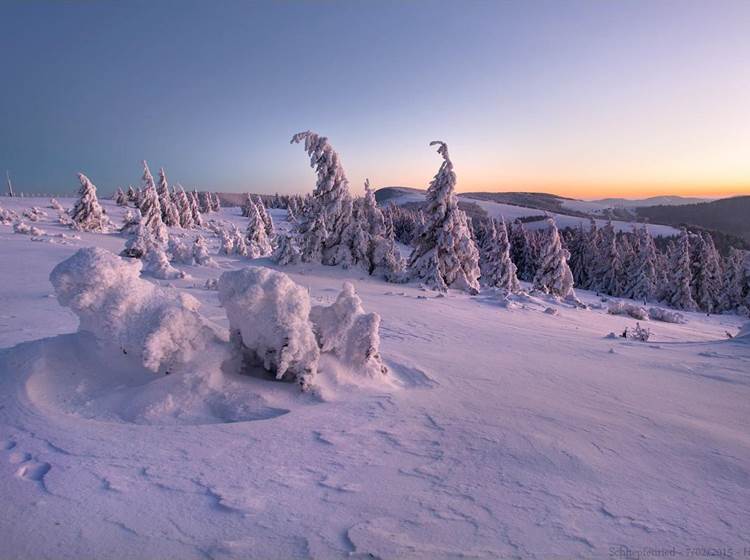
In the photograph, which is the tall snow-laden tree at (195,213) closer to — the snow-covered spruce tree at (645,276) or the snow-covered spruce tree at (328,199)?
the snow-covered spruce tree at (328,199)

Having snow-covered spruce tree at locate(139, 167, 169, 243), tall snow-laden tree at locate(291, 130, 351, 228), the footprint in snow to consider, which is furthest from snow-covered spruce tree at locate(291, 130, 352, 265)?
the footprint in snow

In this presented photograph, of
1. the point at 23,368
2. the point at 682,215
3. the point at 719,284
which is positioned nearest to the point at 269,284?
the point at 23,368

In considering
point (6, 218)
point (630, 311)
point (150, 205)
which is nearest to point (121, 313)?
point (630, 311)

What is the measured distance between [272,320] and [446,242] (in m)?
18.6

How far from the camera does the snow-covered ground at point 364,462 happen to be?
235 cm

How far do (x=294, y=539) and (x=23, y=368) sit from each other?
3.68 m

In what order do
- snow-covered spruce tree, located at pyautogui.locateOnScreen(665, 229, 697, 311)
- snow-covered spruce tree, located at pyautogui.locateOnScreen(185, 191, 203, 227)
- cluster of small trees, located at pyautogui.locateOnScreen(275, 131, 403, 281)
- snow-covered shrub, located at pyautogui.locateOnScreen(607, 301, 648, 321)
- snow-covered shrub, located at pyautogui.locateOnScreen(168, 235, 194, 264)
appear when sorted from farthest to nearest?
snow-covered spruce tree, located at pyautogui.locateOnScreen(185, 191, 203, 227) → snow-covered spruce tree, located at pyautogui.locateOnScreen(665, 229, 697, 311) → cluster of small trees, located at pyautogui.locateOnScreen(275, 131, 403, 281) → snow-covered shrub, located at pyautogui.locateOnScreen(168, 235, 194, 264) → snow-covered shrub, located at pyautogui.locateOnScreen(607, 301, 648, 321)

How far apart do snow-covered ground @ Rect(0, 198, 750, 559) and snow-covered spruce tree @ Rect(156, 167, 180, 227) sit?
161ft

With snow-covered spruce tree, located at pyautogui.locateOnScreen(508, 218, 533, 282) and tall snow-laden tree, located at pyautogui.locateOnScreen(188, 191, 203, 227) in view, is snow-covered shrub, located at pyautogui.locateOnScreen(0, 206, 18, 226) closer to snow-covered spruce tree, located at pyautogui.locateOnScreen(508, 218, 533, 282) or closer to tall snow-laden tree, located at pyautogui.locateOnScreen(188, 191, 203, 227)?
tall snow-laden tree, located at pyautogui.locateOnScreen(188, 191, 203, 227)

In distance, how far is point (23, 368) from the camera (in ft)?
13.5

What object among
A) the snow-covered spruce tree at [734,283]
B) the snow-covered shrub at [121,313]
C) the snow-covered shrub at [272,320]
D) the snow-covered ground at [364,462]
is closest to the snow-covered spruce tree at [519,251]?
the snow-covered spruce tree at [734,283]

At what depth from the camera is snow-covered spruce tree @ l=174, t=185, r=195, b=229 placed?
54688 mm

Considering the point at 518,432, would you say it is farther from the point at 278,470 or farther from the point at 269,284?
the point at 269,284

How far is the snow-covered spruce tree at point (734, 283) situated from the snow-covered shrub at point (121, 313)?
59483mm
